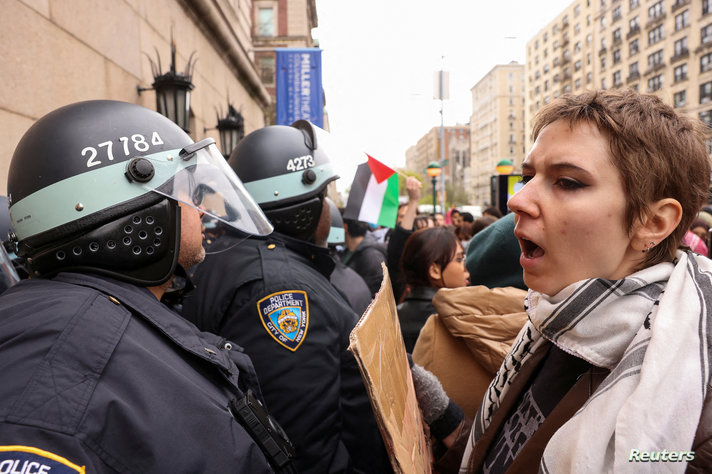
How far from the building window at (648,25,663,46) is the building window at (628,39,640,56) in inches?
85.1

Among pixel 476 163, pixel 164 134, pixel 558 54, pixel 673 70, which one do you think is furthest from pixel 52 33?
pixel 476 163

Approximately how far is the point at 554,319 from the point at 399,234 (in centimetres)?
342

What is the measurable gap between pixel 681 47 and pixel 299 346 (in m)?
56.2

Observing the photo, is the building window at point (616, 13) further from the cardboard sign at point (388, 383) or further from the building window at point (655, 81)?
the cardboard sign at point (388, 383)

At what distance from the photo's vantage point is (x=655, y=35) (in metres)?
49.5

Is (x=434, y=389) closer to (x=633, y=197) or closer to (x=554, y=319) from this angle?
(x=554, y=319)

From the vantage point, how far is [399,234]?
182 inches

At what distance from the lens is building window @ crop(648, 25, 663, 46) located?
4866 centimetres

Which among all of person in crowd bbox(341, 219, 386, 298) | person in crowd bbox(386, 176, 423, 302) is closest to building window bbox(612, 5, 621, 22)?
person in crowd bbox(341, 219, 386, 298)

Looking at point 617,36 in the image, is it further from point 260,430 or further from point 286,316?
point 260,430

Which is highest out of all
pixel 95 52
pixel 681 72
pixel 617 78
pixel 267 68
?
pixel 617 78

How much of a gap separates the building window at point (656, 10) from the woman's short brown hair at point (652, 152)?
6000 cm

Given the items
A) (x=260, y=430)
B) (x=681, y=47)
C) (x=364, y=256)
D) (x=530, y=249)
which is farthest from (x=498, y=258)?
(x=681, y=47)

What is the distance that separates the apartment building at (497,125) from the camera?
306 feet
